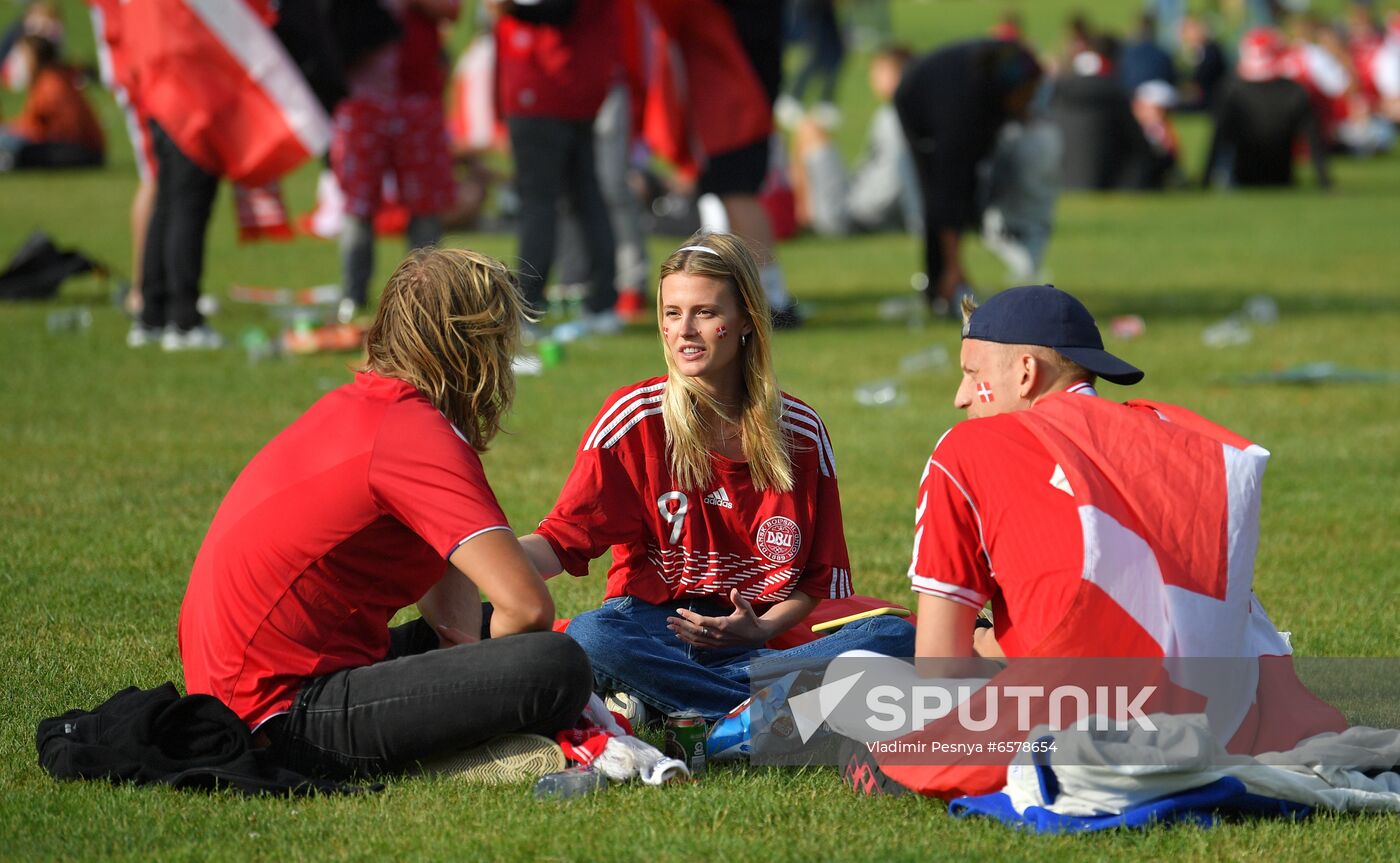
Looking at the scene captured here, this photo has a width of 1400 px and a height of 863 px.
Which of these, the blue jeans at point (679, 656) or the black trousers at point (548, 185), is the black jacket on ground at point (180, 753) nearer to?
the blue jeans at point (679, 656)

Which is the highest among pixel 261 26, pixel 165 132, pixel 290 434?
pixel 261 26

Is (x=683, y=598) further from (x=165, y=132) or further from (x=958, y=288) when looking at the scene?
(x=958, y=288)

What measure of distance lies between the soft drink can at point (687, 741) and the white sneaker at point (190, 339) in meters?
6.26

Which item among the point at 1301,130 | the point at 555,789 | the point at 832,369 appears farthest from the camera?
the point at 1301,130

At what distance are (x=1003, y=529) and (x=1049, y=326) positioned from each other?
0.52m

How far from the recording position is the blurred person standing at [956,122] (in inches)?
439

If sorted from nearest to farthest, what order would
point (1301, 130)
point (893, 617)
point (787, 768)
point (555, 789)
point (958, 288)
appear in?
1. point (555, 789)
2. point (787, 768)
3. point (893, 617)
4. point (958, 288)
5. point (1301, 130)

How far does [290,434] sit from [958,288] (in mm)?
8186

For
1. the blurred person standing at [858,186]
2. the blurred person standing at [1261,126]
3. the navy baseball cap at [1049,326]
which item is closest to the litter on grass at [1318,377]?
the navy baseball cap at [1049,326]

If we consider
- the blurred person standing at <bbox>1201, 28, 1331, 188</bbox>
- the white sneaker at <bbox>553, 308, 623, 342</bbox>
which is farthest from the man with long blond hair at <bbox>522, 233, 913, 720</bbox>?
the blurred person standing at <bbox>1201, 28, 1331, 188</bbox>

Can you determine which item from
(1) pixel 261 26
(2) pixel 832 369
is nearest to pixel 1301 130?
(2) pixel 832 369

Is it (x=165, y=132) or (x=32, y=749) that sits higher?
(x=165, y=132)

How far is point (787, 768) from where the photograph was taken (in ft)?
12.8

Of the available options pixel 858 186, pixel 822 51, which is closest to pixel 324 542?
pixel 858 186
